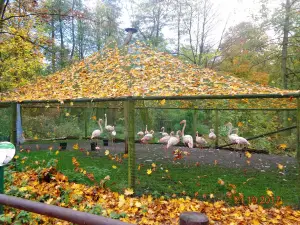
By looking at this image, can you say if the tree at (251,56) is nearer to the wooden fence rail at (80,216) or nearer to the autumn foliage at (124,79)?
the autumn foliage at (124,79)

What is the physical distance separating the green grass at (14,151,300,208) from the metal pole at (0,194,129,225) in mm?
2710

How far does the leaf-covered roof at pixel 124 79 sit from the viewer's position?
5.33m

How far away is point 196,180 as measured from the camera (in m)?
5.16

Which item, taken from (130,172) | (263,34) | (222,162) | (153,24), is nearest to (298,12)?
(263,34)

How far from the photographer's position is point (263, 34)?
10.3m

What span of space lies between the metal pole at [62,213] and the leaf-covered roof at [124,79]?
3061 mm

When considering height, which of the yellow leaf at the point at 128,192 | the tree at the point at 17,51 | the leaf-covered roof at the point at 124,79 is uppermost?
the tree at the point at 17,51

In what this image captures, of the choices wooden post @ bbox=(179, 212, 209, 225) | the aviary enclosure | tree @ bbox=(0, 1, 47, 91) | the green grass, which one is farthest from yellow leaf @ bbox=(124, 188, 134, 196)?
tree @ bbox=(0, 1, 47, 91)

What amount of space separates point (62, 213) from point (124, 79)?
4.95m

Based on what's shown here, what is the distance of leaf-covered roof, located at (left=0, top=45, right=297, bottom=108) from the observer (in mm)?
5329

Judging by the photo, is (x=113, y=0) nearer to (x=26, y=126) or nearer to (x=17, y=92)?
(x=26, y=126)

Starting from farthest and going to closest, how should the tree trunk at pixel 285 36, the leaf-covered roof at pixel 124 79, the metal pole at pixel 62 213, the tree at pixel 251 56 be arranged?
the tree at pixel 251 56
the tree trunk at pixel 285 36
the leaf-covered roof at pixel 124 79
the metal pole at pixel 62 213

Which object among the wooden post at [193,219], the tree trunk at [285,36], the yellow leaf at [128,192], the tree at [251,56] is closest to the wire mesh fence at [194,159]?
the yellow leaf at [128,192]

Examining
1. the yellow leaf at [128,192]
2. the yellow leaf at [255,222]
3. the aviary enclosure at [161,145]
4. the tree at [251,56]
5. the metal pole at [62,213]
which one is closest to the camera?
the metal pole at [62,213]
